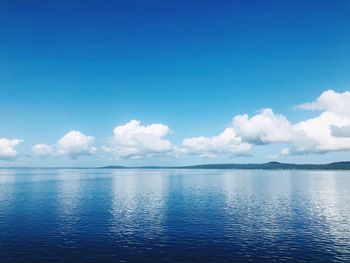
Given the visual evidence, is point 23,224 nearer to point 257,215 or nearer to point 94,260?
point 94,260

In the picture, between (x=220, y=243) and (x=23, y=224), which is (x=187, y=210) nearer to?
(x=220, y=243)

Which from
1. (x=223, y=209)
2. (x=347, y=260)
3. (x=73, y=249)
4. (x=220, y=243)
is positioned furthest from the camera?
(x=223, y=209)

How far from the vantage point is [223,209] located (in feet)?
382

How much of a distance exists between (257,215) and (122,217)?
4498 cm

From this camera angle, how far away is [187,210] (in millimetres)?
114312

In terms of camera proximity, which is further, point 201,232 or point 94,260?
point 201,232

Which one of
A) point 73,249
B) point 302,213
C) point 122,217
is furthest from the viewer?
point 302,213

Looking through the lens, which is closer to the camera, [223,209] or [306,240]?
[306,240]

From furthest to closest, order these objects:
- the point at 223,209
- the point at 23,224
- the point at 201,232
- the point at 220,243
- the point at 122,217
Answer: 1. the point at 223,209
2. the point at 122,217
3. the point at 23,224
4. the point at 201,232
5. the point at 220,243

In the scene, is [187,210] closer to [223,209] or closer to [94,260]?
[223,209]

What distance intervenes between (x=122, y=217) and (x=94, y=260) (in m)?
40.8

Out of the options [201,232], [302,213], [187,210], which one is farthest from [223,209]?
[201,232]

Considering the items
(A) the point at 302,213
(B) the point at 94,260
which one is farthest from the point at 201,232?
(A) the point at 302,213

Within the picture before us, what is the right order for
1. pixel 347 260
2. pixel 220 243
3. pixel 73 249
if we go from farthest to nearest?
pixel 220 243 → pixel 73 249 → pixel 347 260
